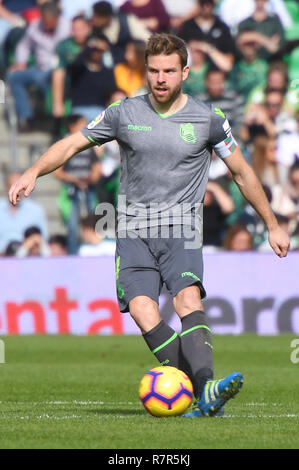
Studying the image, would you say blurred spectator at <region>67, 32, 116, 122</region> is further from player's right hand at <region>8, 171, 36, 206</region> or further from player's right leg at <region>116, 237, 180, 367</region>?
player's right hand at <region>8, 171, 36, 206</region>

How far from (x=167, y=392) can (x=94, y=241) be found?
9.83 meters

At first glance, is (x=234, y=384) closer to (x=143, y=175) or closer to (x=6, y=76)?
(x=143, y=175)

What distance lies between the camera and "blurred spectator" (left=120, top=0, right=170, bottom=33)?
60.6ft

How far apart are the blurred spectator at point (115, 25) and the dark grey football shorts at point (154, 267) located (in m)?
11.6

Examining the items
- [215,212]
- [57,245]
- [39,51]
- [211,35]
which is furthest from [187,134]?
[39,51]

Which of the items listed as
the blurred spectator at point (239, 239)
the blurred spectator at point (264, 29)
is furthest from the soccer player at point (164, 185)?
the blurred spectator at point (264, 29)

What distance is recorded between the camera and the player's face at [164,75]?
691 centimetres

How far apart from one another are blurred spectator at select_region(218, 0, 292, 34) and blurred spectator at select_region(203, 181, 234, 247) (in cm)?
332

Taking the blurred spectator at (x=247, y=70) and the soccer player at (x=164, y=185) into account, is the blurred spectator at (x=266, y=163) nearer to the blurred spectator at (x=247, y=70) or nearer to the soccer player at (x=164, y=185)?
the blurred spectator at (x=247, y=70)

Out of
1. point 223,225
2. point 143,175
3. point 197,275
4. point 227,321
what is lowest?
point 227,321

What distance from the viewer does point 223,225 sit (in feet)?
53.2

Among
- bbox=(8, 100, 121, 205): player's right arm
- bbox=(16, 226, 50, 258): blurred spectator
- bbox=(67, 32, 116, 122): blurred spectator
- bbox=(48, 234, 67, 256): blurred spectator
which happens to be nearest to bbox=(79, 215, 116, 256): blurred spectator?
bbox=(48, 234, 67, 256): blurred spectator

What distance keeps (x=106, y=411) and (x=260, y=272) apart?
7981mm

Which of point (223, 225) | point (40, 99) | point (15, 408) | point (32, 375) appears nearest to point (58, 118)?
point (40, 99)
